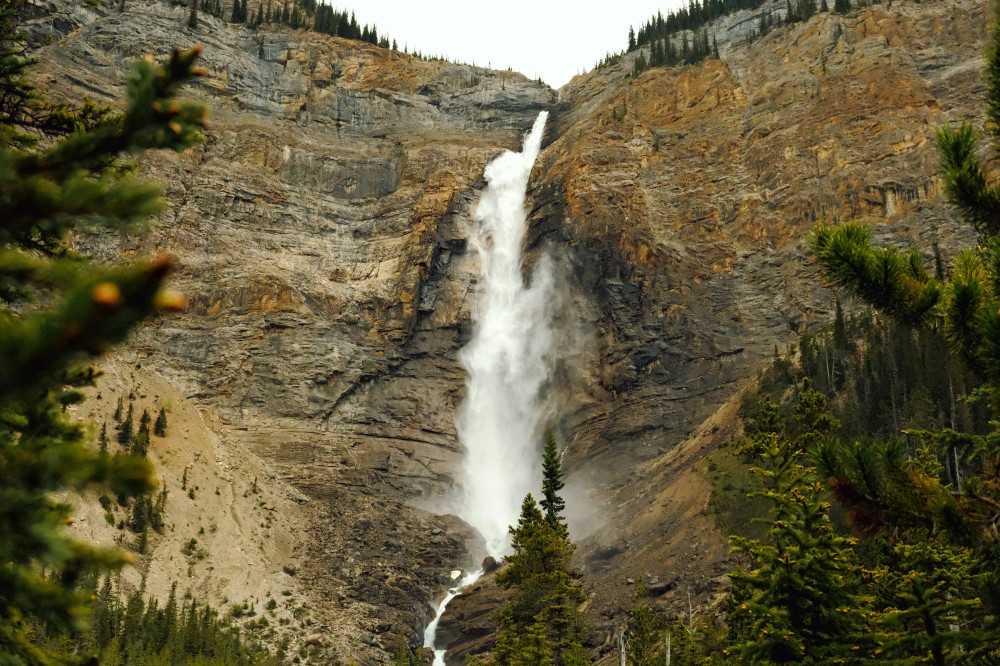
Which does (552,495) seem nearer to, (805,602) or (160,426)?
(805,602)

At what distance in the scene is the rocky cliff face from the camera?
225 ft

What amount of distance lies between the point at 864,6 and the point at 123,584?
89624 millimetres

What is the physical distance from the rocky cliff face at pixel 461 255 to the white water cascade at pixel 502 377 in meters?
2.05

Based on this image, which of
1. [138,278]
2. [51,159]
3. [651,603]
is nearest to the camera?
[138,278]

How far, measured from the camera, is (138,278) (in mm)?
3764

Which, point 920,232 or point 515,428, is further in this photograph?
point 515,428

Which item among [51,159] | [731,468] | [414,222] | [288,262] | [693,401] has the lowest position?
[51,159]

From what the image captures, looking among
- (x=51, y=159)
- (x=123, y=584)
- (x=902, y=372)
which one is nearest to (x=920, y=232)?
(x=902, y=372)

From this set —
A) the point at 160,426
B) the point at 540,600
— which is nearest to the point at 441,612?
the point at 160,426

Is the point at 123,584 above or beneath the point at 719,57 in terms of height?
beneath

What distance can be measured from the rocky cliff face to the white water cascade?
2.05 m

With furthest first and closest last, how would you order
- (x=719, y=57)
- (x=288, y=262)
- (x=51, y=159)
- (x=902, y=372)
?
(x=719, y=57)
(x=288, y=262)
(x=902, y=372)
(x=51, y=159)

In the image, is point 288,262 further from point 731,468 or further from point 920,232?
point 920,232

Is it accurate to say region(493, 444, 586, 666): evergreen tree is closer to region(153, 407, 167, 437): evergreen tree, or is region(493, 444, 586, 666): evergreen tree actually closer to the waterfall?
the waterfall
